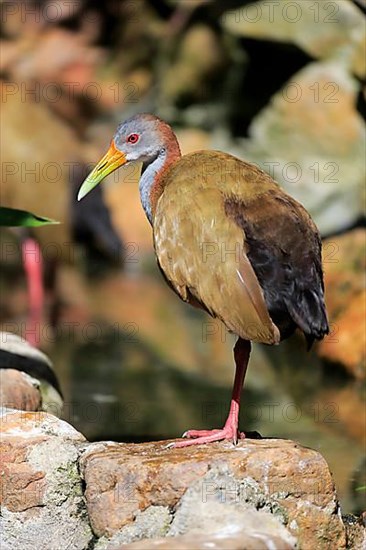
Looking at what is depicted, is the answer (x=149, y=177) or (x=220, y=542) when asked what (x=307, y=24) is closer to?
(x=149, y=177)

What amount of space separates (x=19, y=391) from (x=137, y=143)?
117 cm

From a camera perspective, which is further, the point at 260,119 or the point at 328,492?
the point at 260,119

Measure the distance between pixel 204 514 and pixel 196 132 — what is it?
7941 mm

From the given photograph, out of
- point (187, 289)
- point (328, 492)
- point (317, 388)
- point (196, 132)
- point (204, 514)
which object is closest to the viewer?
point (204, 514)

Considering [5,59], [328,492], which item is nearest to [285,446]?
[328,492]

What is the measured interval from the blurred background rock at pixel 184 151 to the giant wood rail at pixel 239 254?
3.27 feet

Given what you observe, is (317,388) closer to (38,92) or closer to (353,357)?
(353,357)

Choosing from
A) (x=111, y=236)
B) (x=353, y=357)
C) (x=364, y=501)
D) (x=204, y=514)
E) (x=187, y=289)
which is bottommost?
(x=111, y=236)

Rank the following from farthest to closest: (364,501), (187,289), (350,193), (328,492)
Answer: (350,193)
(364,501)
(187,289)
(328,492)

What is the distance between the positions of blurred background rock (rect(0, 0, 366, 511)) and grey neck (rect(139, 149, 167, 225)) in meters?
1.39

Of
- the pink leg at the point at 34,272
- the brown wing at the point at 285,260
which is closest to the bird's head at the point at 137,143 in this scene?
the brown wing at the point at 285,260

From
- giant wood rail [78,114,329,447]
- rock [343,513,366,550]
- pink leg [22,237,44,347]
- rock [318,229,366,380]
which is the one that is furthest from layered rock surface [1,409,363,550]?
pink leg [22,237,44,347]

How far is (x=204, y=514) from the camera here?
327 cm

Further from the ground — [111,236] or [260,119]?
[260,119]
